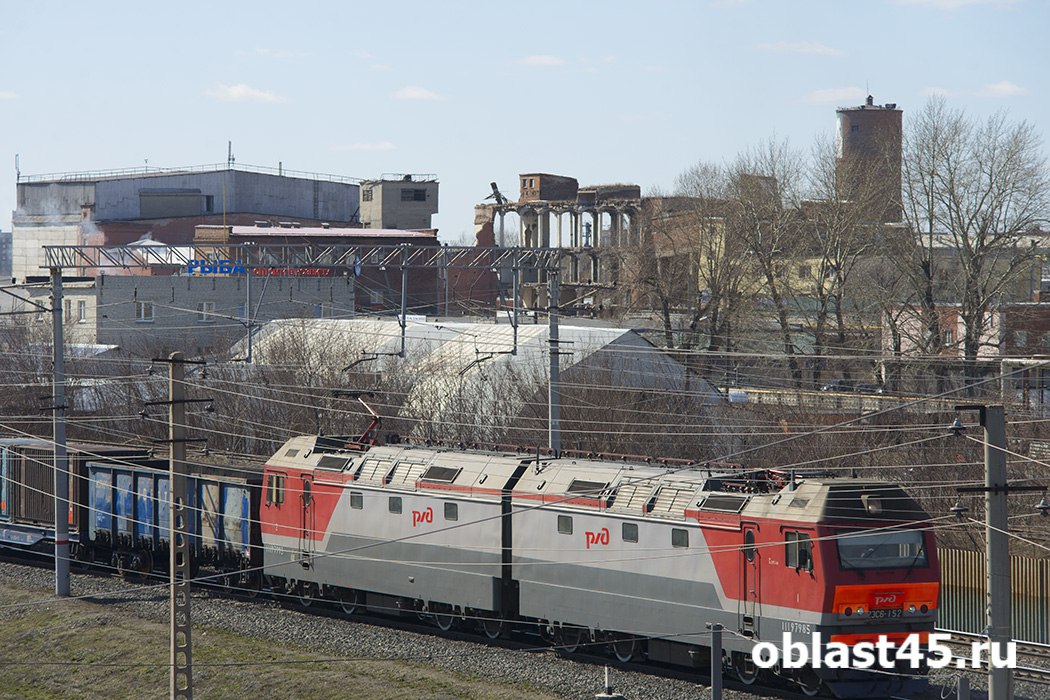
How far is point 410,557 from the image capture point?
27.6 m

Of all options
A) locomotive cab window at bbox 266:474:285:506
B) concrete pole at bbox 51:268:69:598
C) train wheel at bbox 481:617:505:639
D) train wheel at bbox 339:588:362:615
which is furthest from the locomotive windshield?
concrete pole at bbox 51:268:69:598

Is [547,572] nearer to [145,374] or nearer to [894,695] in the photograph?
[894,695]

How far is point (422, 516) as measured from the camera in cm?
2731

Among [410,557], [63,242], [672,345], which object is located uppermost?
[63,242]

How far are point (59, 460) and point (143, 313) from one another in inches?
1583

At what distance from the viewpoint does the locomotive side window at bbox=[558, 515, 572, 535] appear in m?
24.6

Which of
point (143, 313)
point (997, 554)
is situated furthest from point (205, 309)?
point (997, 554)

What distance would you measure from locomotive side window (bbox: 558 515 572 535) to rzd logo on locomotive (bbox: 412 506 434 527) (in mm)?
3580

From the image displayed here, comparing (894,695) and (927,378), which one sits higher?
(927,378)

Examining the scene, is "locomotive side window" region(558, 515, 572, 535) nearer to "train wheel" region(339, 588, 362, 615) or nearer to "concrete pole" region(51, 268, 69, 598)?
"train wheel" region(339, 588, 362, 615)

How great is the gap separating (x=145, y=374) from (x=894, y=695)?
151 ft

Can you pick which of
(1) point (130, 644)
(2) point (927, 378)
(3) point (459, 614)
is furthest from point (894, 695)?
(2) point (927, 378)

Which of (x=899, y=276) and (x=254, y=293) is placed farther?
(x=254, y=293)

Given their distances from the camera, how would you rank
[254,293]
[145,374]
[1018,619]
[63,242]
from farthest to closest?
[63,242]
[254,293]
[145,374]
[1018,619]
